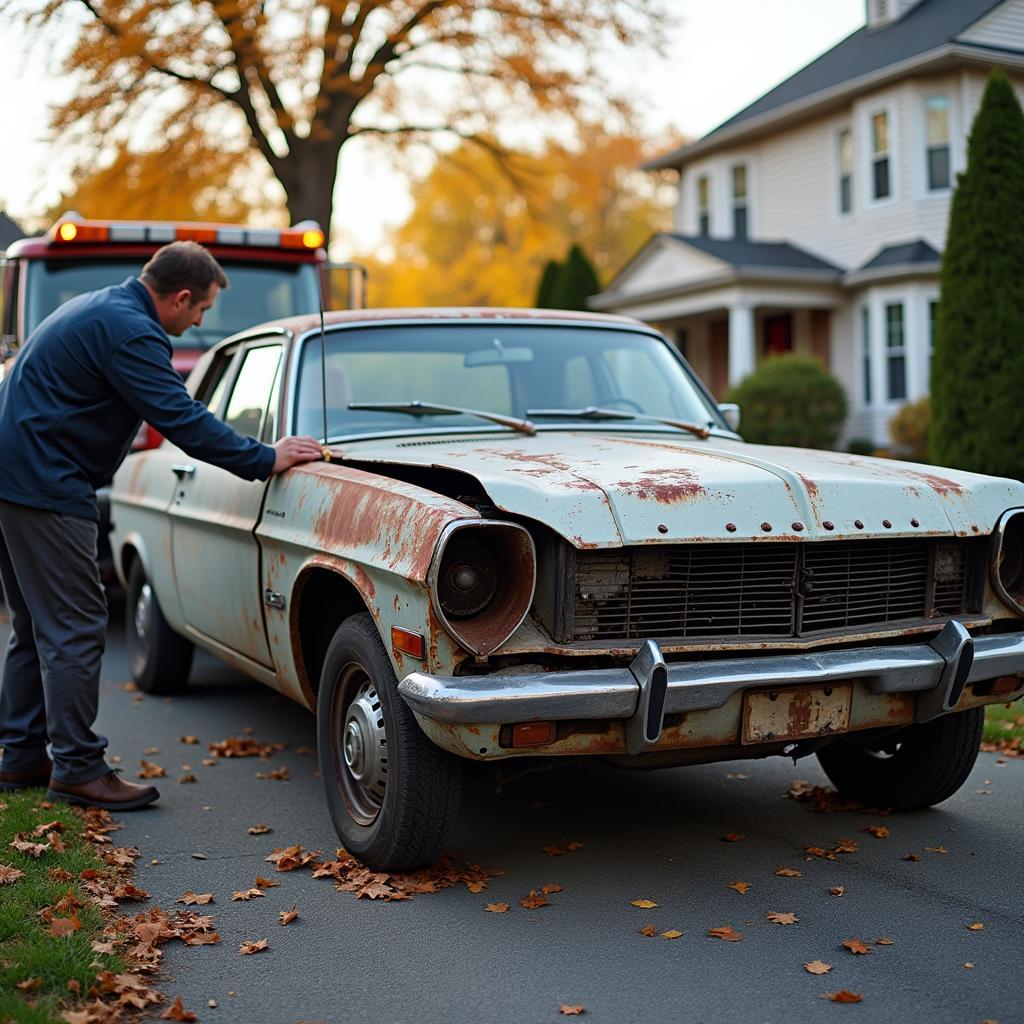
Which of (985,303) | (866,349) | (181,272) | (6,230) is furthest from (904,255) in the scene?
(181,272)

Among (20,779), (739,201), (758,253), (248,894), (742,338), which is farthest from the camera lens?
(739,201)

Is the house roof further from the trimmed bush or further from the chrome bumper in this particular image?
the chrome bumper

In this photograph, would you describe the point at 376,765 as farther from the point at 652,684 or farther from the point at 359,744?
the point at 652,684

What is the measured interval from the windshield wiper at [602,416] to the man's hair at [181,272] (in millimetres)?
1348

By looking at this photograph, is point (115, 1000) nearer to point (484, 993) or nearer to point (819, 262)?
point (484, 993)

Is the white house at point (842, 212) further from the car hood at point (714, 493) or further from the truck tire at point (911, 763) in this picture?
the car hood at point (714, 493)

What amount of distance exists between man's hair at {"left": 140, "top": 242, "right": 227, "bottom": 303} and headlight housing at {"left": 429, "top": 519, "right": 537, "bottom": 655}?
5.77 ft

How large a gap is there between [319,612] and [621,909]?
64.4 inches

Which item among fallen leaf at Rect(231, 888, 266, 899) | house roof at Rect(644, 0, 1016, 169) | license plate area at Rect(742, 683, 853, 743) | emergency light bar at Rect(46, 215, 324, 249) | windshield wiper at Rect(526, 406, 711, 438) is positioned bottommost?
fallen leaf at Rect(231, 888, 266, 899)

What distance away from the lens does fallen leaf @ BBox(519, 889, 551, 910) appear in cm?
391

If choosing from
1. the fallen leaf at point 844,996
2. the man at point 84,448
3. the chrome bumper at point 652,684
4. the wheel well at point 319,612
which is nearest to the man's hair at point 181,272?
the man at point 84,448

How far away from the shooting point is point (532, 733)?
3.67 metres

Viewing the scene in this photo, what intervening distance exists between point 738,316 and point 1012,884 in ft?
69.1

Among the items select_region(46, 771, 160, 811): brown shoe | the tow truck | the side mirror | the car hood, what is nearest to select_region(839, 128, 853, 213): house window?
the tow truck
